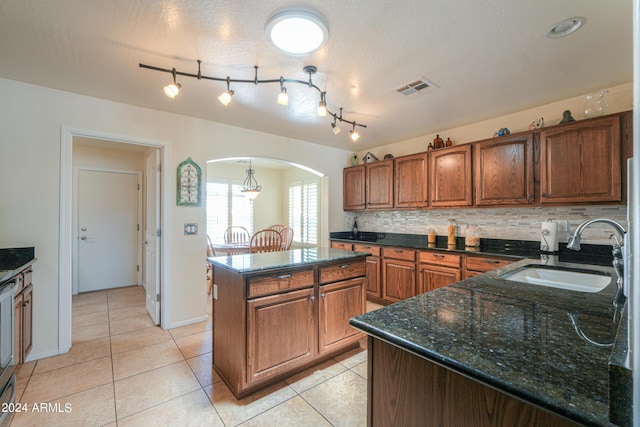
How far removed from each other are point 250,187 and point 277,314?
3.96 m

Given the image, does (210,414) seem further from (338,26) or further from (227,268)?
(338,26)

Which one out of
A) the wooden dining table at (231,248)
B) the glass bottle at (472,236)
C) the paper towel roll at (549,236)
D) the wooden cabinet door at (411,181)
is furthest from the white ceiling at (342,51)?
the wooden dining table at (231,248)

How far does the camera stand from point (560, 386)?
585mm

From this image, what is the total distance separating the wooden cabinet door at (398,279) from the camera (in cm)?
355

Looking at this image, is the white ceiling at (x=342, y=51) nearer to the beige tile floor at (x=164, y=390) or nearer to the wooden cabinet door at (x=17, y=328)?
the wooden cabinet door at (x=17, y=328)

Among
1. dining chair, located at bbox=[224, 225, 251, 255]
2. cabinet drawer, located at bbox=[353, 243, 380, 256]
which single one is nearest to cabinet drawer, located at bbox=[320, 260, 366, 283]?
cabinet drawer, located at bbox=[353, 243, 380, 256]

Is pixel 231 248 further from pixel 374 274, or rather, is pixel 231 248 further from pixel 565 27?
pixel 565 27

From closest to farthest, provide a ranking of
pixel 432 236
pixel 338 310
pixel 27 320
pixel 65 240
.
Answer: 1. pixel 27 320
2. pixel 338 310
3. pixel 65 240
4. pixel 432 236

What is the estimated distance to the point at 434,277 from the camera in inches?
130

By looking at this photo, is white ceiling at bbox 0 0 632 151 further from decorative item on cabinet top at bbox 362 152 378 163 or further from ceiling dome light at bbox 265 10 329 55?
decorative item on cabinet top at bbox 362 152 378 163

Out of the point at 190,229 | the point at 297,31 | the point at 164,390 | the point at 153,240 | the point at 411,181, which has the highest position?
the point at 297,31

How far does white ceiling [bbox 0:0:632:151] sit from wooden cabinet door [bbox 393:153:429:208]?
930 mm

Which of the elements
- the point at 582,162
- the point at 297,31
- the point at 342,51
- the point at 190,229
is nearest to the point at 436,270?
the point at 582,162

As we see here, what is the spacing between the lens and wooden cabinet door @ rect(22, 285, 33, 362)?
217 centimetres
